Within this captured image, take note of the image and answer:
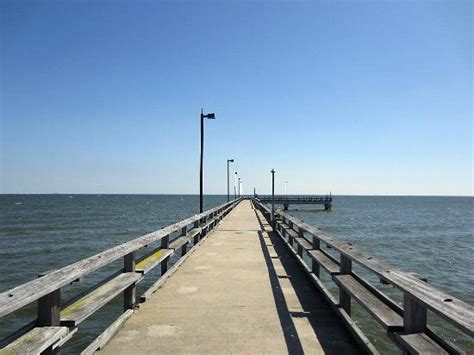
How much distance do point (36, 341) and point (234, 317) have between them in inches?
111

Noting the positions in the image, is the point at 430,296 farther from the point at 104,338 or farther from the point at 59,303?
the point at 104,338

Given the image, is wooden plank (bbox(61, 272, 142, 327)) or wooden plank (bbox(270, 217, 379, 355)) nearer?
wooden plank (bbox(61, 272, 142, 327))

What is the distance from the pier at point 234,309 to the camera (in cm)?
311

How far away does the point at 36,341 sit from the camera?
3.04 meters

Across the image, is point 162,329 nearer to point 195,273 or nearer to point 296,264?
point 195,273

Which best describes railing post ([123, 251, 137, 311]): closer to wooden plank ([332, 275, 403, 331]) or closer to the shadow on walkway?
the shadow on walkway

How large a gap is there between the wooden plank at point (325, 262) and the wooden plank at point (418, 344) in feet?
8.21

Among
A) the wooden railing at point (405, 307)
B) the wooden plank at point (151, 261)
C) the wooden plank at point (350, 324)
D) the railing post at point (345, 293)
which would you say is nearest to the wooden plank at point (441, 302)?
the wooden railing at point (405, 307)

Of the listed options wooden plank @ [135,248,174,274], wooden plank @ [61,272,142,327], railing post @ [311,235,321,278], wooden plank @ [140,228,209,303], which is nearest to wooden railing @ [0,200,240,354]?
wooden plank @ [61,272,142,327]

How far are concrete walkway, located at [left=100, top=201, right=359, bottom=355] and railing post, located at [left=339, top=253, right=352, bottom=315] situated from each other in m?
0.23

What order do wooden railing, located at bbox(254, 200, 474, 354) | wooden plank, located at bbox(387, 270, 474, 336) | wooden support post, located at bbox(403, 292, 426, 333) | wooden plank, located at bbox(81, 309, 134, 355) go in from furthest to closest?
wooden plank, located at bbox(81, 309, 134, 355) → wooden support post, located at bbox(403, 292, 426, 333) → wooden railing, located at bbox(254, 200, 474, 354) → wooden plank, located at bbox(387, 270, 474, 336)

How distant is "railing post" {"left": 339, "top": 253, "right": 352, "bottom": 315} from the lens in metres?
5.35

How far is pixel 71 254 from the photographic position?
874 inches

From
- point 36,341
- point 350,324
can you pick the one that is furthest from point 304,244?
point 36,341
